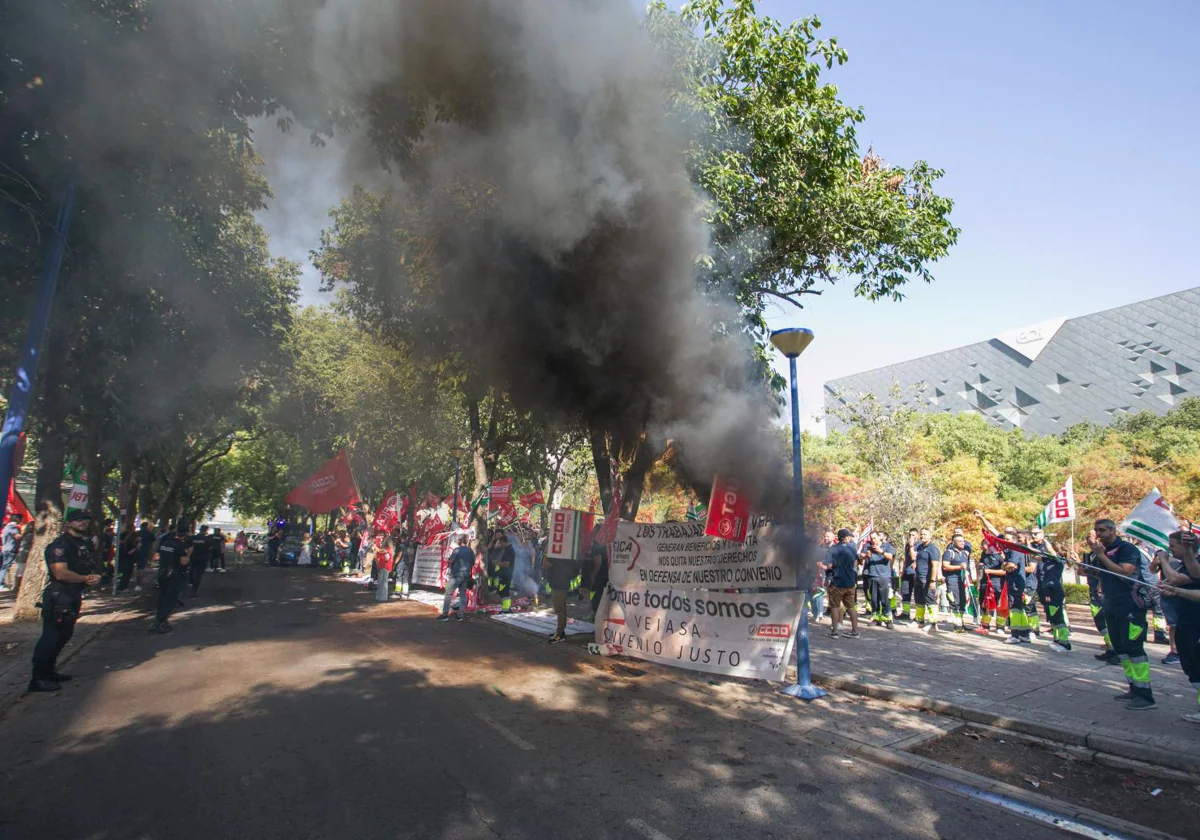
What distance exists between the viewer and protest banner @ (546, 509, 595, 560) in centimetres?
835

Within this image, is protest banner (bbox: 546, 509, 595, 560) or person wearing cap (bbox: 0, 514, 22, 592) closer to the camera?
protest banner (bbox: 546, 509, 595, 560)

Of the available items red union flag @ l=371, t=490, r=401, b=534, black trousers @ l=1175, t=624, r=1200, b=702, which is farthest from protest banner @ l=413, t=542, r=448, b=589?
black trousers @ l=1175, t=624, r=1200, b=702

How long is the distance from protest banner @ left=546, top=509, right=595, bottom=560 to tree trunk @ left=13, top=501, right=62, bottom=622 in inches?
265

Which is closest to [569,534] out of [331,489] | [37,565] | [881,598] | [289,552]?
[881,598]

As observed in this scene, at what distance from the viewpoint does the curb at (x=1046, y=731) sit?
156 inches

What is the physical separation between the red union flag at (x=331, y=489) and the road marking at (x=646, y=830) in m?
13.0

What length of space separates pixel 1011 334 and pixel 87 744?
216 ft

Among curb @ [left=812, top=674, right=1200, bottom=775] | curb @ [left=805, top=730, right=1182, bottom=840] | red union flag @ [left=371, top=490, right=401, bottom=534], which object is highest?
red union flag @ [left=371, top=490, right=401, bottom=534]

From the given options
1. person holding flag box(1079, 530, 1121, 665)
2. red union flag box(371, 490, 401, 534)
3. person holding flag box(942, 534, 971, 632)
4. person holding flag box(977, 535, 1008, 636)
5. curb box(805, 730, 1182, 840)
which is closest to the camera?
curb box(805, 730, 1182, 840)

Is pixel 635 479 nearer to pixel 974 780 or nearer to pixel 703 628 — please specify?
pixel 703 628

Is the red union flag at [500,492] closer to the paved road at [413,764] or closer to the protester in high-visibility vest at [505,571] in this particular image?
the protester in high-visibility vest at [505,571]

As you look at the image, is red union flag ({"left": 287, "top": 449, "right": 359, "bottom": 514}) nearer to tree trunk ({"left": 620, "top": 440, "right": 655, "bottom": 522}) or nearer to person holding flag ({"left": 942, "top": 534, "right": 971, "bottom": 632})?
tree trunk ({"left": 620, "top": 440, "right": 655, "bottom": 522})

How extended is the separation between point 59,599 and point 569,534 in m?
5.29

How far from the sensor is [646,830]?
301cm
